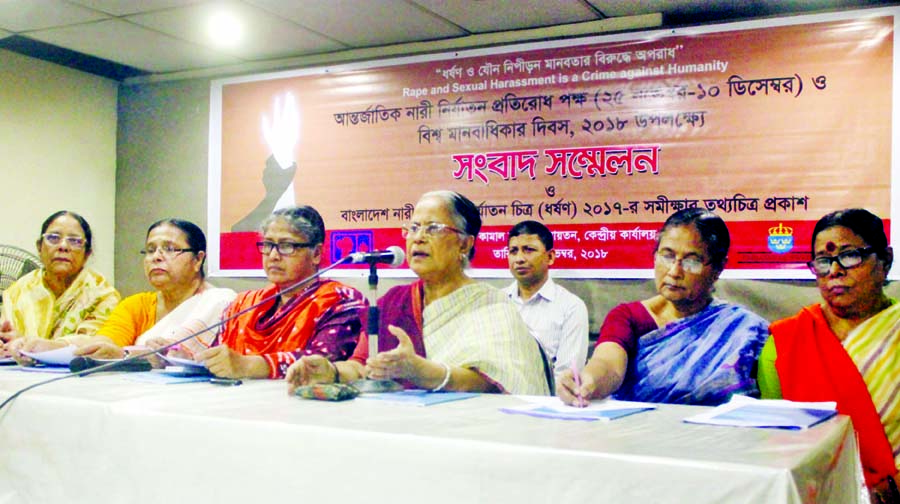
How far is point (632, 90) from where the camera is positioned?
3828 millimetres

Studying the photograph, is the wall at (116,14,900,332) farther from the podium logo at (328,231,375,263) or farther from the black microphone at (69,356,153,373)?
the black microphone at (69,356,153,373)

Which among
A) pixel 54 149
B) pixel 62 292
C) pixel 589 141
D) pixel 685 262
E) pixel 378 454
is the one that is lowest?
pixel 378 454

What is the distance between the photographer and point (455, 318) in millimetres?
2803

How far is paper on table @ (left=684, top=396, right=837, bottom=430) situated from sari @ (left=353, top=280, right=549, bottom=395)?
86 cm

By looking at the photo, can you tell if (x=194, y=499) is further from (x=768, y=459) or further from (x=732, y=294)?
(x=732, y=294)

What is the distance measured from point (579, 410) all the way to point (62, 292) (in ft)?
10.1

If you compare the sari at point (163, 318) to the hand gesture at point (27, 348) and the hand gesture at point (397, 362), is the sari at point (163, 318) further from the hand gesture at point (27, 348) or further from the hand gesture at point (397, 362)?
the hand gesture at point (397, 362)

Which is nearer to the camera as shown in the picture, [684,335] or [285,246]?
[684,335]

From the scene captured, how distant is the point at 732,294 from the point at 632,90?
40.7 inches

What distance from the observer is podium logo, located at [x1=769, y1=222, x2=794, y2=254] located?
349 cm

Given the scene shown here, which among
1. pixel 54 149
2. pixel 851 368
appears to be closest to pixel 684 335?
pixel 851 368

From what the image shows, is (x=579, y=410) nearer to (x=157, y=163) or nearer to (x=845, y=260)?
(x=845, y=260)

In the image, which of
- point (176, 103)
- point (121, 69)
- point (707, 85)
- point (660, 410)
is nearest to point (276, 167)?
point (176, 103)

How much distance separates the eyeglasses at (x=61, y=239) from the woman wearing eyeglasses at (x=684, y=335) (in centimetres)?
257
